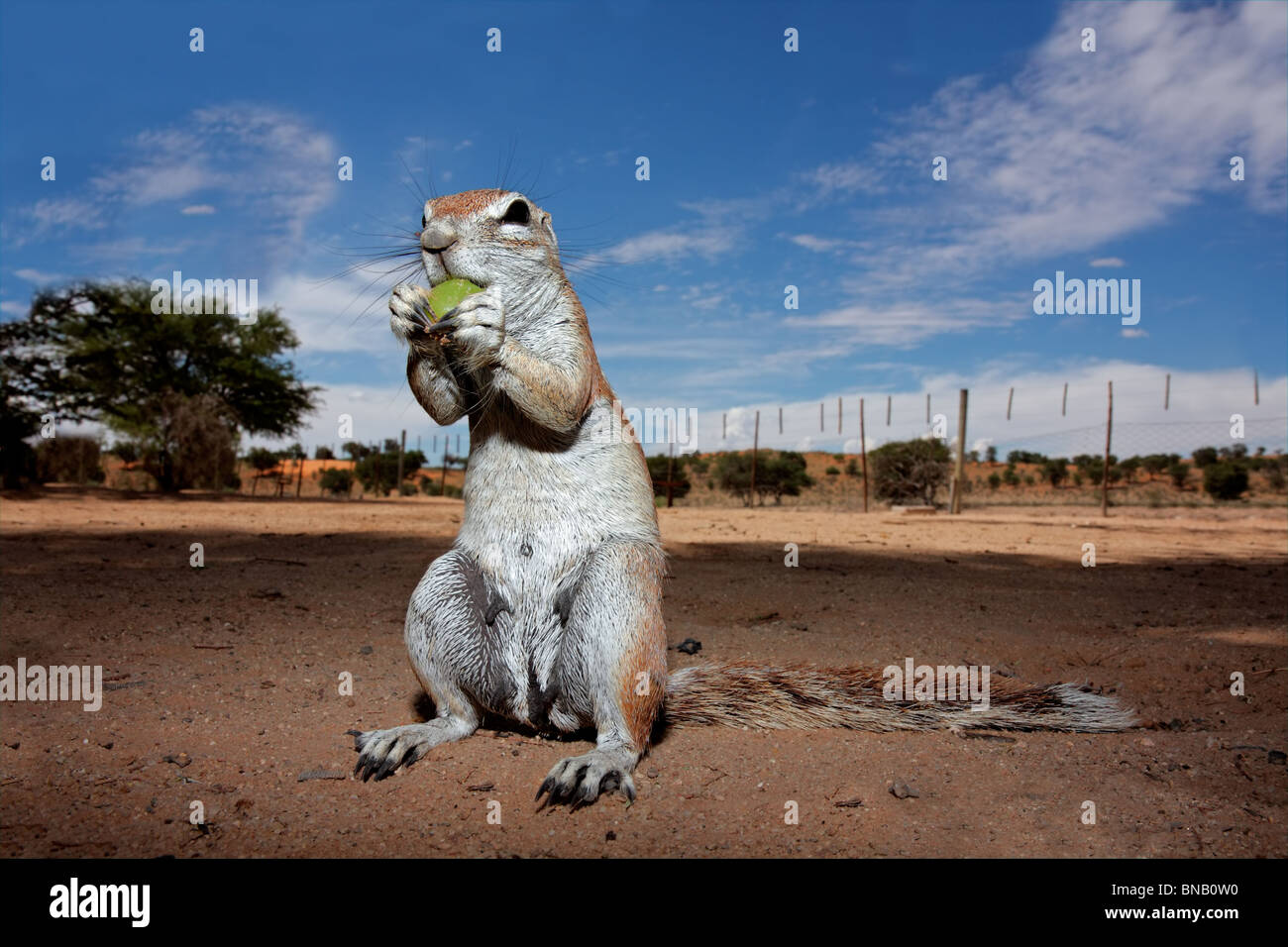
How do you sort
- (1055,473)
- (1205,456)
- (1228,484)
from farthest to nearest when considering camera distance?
1. (1205,456)
2. (1055,473)
3. (1228,484)

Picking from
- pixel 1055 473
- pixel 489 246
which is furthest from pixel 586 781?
pixel 1055 473

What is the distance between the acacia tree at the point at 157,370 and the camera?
88.0ft

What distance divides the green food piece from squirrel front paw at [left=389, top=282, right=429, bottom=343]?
0.04 meters

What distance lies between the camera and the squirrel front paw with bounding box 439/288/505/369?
3719 mm

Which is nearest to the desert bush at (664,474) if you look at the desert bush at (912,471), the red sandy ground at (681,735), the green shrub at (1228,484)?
the desert bush at (912,471)

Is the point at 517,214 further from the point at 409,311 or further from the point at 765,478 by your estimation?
the point at 765,478

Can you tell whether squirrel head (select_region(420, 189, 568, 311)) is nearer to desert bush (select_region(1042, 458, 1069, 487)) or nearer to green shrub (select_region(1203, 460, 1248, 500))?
green shrub (select_region(1203, 460, 1248, 500))

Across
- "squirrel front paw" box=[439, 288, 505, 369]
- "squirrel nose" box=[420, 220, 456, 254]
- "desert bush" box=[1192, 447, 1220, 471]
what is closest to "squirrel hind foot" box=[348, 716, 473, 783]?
"squirrel front paw" box=[439, 288, 505, 369]

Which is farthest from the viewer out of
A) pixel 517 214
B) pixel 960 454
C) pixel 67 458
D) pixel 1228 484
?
pixel 1228 484

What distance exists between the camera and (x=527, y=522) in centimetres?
408

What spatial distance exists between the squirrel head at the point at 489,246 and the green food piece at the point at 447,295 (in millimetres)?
65

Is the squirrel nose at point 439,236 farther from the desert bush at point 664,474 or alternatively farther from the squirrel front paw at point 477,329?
the desert bush at point 664,474

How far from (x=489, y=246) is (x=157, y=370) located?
29768mm

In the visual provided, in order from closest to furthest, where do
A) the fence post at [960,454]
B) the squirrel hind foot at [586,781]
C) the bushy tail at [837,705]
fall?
1. the squirrel hind foot at [586,781]
2. the bushy tail at [837,705]
3. the fence post at [960,454]
